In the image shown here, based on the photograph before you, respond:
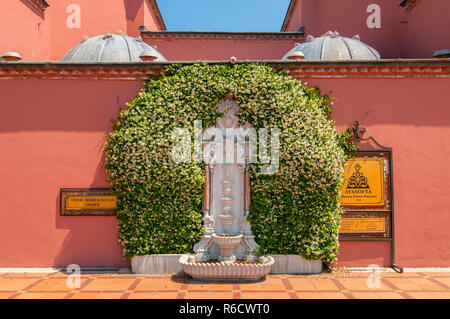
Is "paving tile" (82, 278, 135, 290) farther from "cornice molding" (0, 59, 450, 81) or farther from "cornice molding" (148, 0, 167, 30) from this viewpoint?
"cornice molding" (148, 0, 167, 30)

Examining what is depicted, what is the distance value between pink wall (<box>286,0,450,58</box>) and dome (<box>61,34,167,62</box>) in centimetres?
573

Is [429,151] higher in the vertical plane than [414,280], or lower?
higher

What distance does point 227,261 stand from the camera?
5.86 meters

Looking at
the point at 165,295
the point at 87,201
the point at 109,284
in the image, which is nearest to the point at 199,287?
the point at 165,295

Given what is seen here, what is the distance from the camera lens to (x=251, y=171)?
611cm

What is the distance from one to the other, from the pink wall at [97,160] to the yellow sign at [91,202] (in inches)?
8.2

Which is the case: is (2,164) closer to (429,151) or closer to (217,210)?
(217,210)

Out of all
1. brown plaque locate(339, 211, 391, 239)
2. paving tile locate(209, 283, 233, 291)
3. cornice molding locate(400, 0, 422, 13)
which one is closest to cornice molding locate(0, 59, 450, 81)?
brown plaque locate(339, 211, 391, 239)

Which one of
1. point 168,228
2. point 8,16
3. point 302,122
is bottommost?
point 168,228

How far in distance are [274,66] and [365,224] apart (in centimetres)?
326

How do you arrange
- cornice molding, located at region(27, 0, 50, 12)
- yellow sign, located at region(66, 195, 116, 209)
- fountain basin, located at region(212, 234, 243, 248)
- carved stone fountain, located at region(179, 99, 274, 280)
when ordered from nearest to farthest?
fountain basin, located at region(212, 234, 243, 248) → carved stone fountain, located at region(179, 99, 274, 280) → yellow sign, located at region(66, 195, 116, 209) → cornice molding, located at region(27, 0, 50, 12)

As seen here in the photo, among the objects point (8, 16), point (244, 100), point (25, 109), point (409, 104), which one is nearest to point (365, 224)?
point (409, 104)

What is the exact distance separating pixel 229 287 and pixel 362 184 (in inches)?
117

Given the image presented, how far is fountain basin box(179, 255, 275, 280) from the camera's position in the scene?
5.52m
